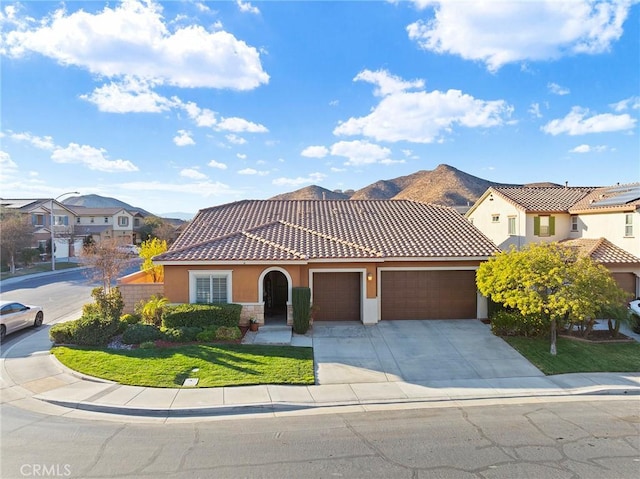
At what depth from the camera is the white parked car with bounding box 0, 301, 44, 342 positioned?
16484mm

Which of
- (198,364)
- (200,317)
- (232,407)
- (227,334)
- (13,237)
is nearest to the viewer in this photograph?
(232,407)

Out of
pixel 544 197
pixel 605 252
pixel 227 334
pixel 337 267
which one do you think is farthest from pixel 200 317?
pixel 544 197

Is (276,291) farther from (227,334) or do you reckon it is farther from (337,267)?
(227,334)

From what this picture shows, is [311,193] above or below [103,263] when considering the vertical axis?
above

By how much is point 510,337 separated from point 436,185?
3155 inches

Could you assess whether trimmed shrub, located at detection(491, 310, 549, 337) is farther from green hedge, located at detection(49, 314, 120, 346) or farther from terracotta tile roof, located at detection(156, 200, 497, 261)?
green hedge, located at detection(49, 314, 120, 346)

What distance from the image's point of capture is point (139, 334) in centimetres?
1463

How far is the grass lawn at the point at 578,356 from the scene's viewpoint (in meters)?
12.9

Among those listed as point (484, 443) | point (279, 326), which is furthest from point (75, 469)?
point (279, 326)

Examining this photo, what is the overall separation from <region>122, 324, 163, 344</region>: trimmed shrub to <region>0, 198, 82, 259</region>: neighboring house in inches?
1605

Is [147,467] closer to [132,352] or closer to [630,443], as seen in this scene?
[132,352]

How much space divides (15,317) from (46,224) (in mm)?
46414

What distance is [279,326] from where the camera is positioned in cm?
1691

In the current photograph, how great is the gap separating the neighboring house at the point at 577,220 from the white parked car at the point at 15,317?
26037 millimetres
